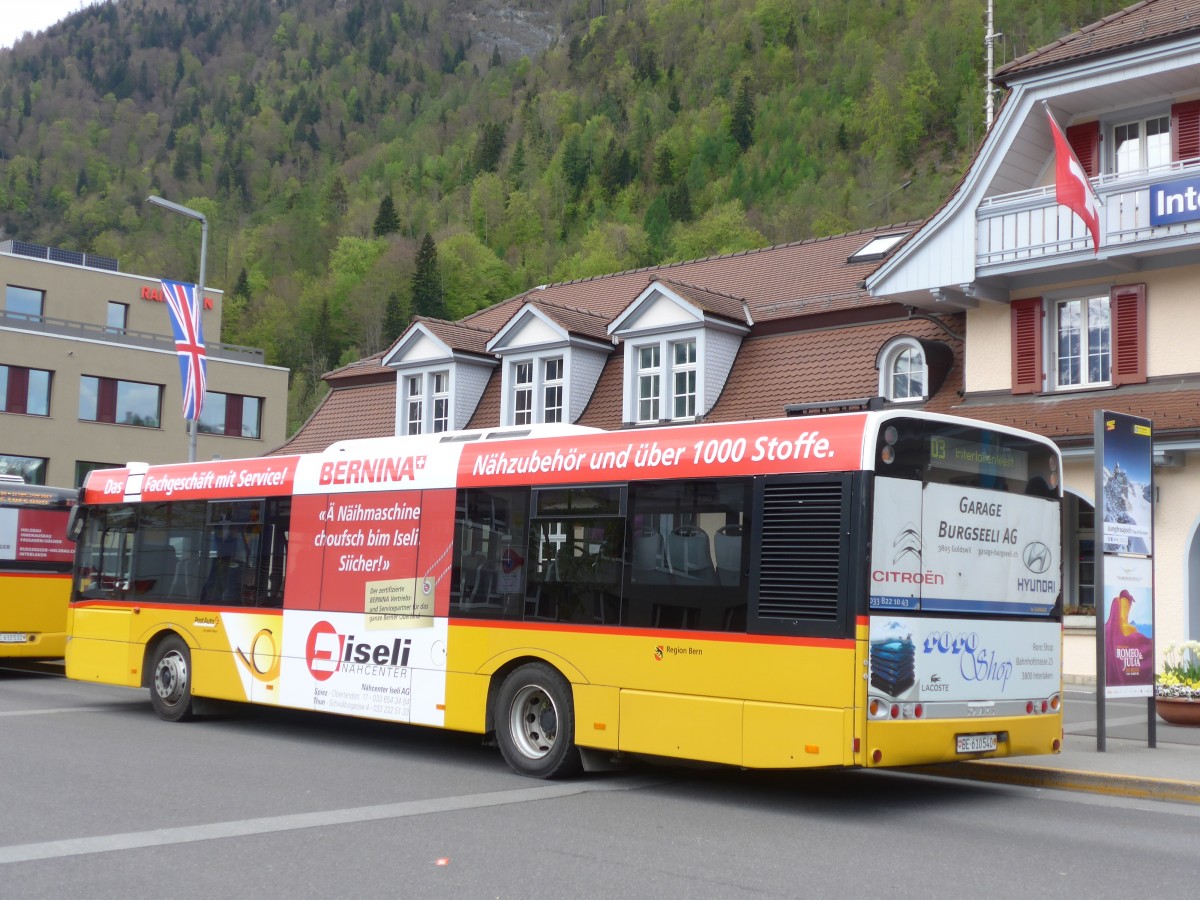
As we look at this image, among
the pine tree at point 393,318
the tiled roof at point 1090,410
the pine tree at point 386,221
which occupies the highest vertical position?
the pine tree at point 386,221

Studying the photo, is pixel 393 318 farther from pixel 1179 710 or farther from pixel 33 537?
pixel 1179 710

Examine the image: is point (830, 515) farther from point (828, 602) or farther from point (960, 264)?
point (960, 264)

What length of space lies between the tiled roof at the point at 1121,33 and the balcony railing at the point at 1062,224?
1.77 m

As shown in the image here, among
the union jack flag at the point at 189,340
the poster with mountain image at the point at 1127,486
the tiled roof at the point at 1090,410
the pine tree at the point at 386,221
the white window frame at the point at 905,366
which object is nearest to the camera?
the poster with mountain image at the point at 1127,486

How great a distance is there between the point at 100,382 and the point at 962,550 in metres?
48.4

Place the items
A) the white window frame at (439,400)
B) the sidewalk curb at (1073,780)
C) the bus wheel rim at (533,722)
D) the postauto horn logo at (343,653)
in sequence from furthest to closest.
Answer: the white window frame at (439,400) < the postauto horn logo at (343,653) < the bus wheel rim at (533,722) < the sidewalk curb at (1073,780)

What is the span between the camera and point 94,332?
5484cm

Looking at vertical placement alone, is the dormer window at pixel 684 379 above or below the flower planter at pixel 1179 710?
above

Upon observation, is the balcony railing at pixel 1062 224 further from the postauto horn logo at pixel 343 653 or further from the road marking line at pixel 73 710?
the road marking line at pixel 73 710

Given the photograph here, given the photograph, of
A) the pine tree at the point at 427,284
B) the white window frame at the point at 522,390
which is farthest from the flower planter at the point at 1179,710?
the pine tree at the point at 427,284

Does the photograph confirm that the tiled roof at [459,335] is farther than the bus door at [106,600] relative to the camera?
Yes

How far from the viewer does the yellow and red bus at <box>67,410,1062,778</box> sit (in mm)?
9633

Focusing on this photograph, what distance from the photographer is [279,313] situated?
114188mm

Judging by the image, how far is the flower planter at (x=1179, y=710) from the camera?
15.4m
